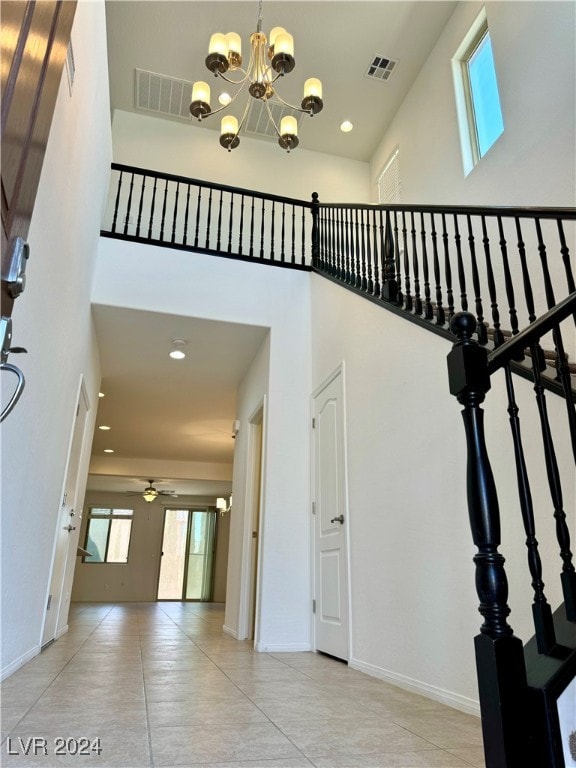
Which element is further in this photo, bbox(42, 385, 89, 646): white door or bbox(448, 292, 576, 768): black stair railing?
bbox(42, 385, 89, 646): white door

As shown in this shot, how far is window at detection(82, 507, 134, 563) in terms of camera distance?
12.4m

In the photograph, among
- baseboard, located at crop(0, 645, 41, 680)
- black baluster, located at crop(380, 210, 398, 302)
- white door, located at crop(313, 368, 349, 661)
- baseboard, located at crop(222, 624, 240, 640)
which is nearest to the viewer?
baseboard, located at crop(0, 645, 41, 680)

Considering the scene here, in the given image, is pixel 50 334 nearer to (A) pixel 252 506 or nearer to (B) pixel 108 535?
(A) pixel 252 506

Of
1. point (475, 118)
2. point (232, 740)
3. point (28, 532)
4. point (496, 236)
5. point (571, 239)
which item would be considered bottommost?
point (232, 740)

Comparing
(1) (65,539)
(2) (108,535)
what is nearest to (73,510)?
(1) (65,539)

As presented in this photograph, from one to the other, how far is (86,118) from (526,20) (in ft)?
12.0

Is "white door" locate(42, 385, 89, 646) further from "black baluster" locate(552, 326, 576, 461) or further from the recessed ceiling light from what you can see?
"black baluster" locate(552, 326, 576, 461)

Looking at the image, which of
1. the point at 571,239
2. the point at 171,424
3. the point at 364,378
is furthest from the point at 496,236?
the point at 171,424

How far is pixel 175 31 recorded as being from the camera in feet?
18.2

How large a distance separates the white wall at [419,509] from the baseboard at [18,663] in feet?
6.46

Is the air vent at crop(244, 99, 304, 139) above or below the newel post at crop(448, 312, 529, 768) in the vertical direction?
above

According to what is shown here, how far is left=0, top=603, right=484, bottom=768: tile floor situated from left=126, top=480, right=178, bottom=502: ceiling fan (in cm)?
864

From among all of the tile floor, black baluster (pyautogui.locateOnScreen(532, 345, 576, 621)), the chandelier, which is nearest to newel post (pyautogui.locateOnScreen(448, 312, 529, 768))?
black baluster (pyautogui.locateOnScreen(532, 345, 576, 621))

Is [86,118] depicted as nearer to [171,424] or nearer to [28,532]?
[28,532]
